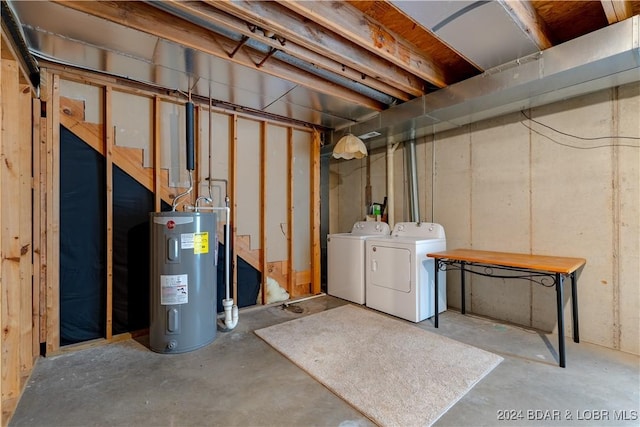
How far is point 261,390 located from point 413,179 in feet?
9.94

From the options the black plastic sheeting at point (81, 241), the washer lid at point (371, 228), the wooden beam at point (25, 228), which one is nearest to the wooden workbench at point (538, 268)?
the washer lid at point (371, 228)

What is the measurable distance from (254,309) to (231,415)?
191 cm

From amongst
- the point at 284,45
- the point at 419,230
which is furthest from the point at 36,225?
the point at 419,230

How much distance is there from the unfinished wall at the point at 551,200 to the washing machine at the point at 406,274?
27cm

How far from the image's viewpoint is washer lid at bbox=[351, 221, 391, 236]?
163 inches

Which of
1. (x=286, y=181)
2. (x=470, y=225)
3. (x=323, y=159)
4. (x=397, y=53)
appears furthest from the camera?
(x=323, y=159)

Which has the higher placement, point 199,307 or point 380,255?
point 380,255

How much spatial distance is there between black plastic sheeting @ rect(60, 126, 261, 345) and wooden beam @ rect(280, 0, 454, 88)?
2.28 m

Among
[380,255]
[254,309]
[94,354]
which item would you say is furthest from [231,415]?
[380,255]

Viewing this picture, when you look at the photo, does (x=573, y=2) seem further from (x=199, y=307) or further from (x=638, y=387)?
(x=199, y=307)

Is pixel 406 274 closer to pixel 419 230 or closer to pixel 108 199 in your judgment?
pixel 419 230

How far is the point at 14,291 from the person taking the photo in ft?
6.37

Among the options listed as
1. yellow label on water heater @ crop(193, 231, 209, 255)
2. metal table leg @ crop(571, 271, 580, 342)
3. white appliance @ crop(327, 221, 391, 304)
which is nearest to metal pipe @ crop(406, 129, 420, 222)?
white appliance @ crop(327, 221, 391, 304)

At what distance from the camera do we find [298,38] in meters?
2.11
